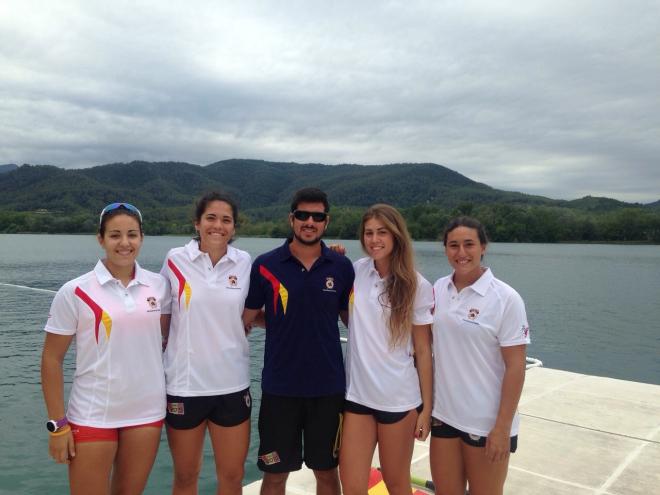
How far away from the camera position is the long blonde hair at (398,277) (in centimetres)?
300

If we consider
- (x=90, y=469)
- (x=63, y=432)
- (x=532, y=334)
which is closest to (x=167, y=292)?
(x=63, y=432)

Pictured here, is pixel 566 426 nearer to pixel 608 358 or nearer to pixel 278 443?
pixel 278 443

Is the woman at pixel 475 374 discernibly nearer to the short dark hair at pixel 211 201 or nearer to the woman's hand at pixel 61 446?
the short dark hair at pixel 211 201

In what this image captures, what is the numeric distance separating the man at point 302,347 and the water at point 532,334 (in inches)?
27.1

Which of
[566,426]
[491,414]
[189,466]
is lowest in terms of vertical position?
[566,426]

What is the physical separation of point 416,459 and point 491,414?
6.50 ft

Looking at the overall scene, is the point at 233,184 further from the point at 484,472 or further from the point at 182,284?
the point at 484,472

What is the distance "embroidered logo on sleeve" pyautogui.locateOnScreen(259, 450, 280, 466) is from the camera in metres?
3.09

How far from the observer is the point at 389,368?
119 inches

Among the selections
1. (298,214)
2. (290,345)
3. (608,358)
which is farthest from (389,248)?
(608,358)

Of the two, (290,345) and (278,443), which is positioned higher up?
(290,345)

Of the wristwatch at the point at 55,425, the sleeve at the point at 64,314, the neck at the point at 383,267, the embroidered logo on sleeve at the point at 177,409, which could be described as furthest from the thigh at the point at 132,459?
the neck at the point at 383,267

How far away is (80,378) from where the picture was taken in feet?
8.96

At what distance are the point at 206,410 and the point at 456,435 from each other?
1.43m
